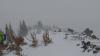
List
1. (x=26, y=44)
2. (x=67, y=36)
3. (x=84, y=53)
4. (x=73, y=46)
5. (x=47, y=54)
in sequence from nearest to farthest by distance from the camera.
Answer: (x=84, y=53)
(x=47, y=54)
(x=73, y=46)
(x=26, y=44)
(x=67, y=36)

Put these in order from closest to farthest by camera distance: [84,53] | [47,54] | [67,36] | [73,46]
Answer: [84,53] → [47,54] → [73,46] → [67,36]

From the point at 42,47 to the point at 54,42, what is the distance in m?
6.35

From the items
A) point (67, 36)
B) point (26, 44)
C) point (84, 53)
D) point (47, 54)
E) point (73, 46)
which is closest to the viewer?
point (84, 53)

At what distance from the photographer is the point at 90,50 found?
2021 inches

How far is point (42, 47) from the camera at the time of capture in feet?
197

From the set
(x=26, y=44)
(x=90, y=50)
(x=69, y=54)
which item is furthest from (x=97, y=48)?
(x=26, y=44)

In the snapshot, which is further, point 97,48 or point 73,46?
point 73,46

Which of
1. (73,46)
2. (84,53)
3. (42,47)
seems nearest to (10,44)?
(42,47)

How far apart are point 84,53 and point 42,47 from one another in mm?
12582

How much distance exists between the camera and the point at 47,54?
54.6 m

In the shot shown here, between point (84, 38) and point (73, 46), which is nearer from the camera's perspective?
point (73, 46)

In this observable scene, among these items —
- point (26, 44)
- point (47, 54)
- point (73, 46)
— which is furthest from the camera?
point (26, 44)

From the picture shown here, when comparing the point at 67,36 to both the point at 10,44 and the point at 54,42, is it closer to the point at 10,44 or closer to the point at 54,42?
the point at 54,42

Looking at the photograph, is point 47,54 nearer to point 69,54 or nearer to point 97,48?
point 69,54
